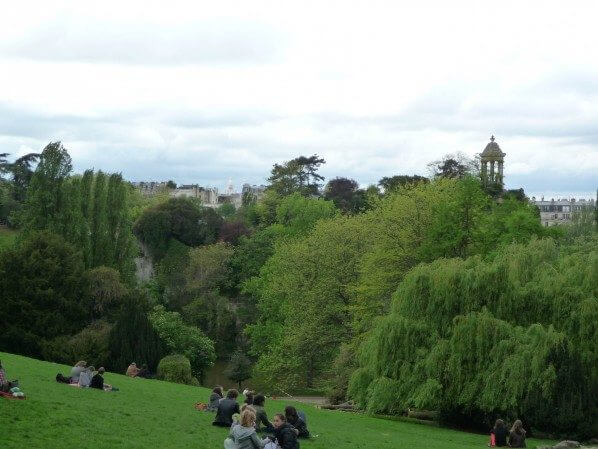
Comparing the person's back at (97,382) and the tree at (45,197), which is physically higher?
the tree at (45,197)

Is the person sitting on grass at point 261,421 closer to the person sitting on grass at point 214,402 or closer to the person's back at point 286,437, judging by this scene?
the person's back at point 286,437

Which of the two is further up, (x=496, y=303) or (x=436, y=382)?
(x=496, y=303)

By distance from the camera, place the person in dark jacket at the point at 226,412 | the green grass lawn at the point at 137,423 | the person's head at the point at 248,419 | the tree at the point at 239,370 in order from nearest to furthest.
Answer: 1. the person's head at the point at 248,419
2. the green grass lawn at the point at 137,423
3. the person in dark jacket at the point at 226,412
4. the tree at the point at 239,370

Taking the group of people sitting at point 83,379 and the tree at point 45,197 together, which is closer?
the group of people sitting at point 83,379

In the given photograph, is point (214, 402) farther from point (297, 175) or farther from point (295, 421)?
point (297, 175)

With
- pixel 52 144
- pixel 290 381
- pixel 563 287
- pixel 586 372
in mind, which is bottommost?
pixel 290 381

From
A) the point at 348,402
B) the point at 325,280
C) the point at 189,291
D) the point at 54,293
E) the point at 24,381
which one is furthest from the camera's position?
the point at 189,291

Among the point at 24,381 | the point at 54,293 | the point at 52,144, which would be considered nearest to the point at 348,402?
the point at 54,293

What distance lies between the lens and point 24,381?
28.6 meters

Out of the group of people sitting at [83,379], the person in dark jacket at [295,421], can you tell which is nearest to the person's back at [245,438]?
the person in dark jacket at [295,421]

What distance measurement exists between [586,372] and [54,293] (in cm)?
2800

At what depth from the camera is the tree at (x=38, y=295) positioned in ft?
165

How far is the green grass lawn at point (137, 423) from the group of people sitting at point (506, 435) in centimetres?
86

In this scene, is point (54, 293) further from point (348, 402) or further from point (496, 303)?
point (496, 303)
